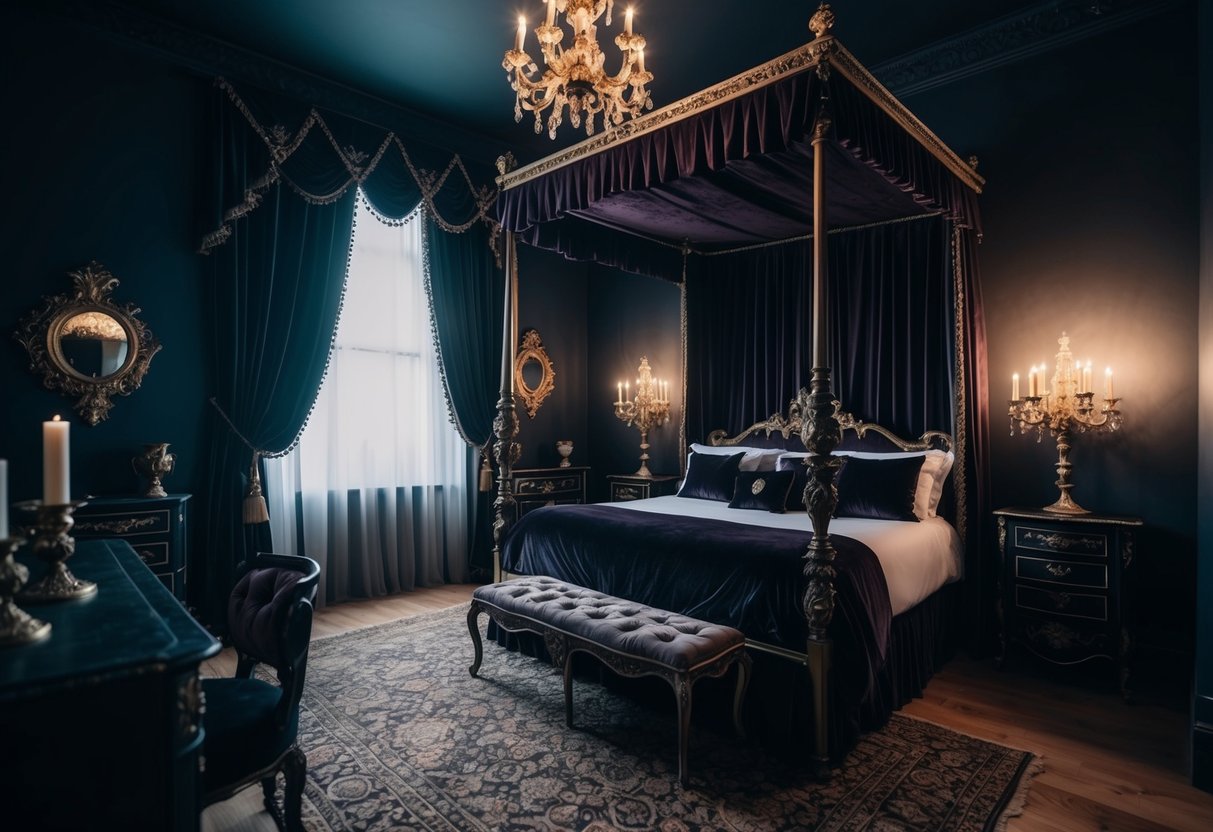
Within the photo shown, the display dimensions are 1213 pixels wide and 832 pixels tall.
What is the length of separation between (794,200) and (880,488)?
5.83ft

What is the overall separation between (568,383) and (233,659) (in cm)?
362

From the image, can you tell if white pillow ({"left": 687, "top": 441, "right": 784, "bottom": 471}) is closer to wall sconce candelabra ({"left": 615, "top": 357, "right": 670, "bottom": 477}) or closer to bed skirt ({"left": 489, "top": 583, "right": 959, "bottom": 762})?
wall sconce candelabra ({"left": 615, "top": 357, "right": 670, "bottom": 477})

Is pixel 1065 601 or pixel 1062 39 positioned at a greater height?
pixel 1062 39

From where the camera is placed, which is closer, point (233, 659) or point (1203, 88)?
point (1203, 88)

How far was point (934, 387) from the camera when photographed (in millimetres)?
4117

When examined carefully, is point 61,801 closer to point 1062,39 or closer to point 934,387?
point 934,387

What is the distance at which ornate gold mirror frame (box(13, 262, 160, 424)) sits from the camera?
3453 mm

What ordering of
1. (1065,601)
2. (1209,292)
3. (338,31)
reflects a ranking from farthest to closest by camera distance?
(338,31), (1065,601), (1209,292)

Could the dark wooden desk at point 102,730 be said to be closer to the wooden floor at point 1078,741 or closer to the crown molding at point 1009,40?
the wooden floor at point 1078,741

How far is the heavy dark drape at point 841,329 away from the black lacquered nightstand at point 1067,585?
91 centimetres

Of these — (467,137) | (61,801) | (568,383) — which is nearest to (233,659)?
(61,801)

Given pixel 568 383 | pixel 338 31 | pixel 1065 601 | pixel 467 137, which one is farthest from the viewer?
pixel 568 383

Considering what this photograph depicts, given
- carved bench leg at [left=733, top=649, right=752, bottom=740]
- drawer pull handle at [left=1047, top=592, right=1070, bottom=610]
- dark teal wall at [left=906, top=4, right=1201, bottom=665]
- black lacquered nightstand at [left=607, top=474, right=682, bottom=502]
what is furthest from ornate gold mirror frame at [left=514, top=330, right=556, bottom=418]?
drawer pull handle at [left=1047, top=592, right=1070, bottom=610]

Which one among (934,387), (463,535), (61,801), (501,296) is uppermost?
(501,296)
